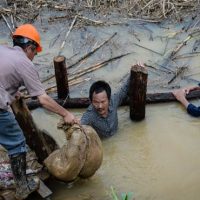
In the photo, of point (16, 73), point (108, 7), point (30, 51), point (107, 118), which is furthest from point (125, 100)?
point (108, 7)

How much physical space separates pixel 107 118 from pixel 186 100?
1.48 metres

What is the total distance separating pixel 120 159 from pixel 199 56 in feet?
A: 10.2

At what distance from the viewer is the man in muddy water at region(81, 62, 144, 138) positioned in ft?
20.9

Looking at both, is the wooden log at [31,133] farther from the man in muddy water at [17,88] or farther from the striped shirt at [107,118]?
the striped shirt at [107,118]

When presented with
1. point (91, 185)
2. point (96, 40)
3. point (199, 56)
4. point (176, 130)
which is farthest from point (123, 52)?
point (91, 185)

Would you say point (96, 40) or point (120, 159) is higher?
point (96, 40)

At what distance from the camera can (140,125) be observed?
7.44 metres

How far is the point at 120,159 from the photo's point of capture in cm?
685

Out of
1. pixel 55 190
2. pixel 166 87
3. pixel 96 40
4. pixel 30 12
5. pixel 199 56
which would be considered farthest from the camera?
pixel 30 12

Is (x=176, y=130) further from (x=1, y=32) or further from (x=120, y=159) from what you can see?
(x=1, y=32)

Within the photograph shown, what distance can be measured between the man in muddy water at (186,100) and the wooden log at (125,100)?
0.07 meters

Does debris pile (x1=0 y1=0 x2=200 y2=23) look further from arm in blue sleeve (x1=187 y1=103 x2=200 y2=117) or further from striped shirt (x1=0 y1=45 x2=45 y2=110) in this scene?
striped shirt (x1=0 y1=45 x2=45 y2=110)

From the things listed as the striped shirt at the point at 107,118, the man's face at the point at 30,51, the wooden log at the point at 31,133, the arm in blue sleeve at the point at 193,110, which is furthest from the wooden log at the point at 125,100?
the man's face at the point at 30,51

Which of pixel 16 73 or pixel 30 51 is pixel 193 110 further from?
pixel 16 73
